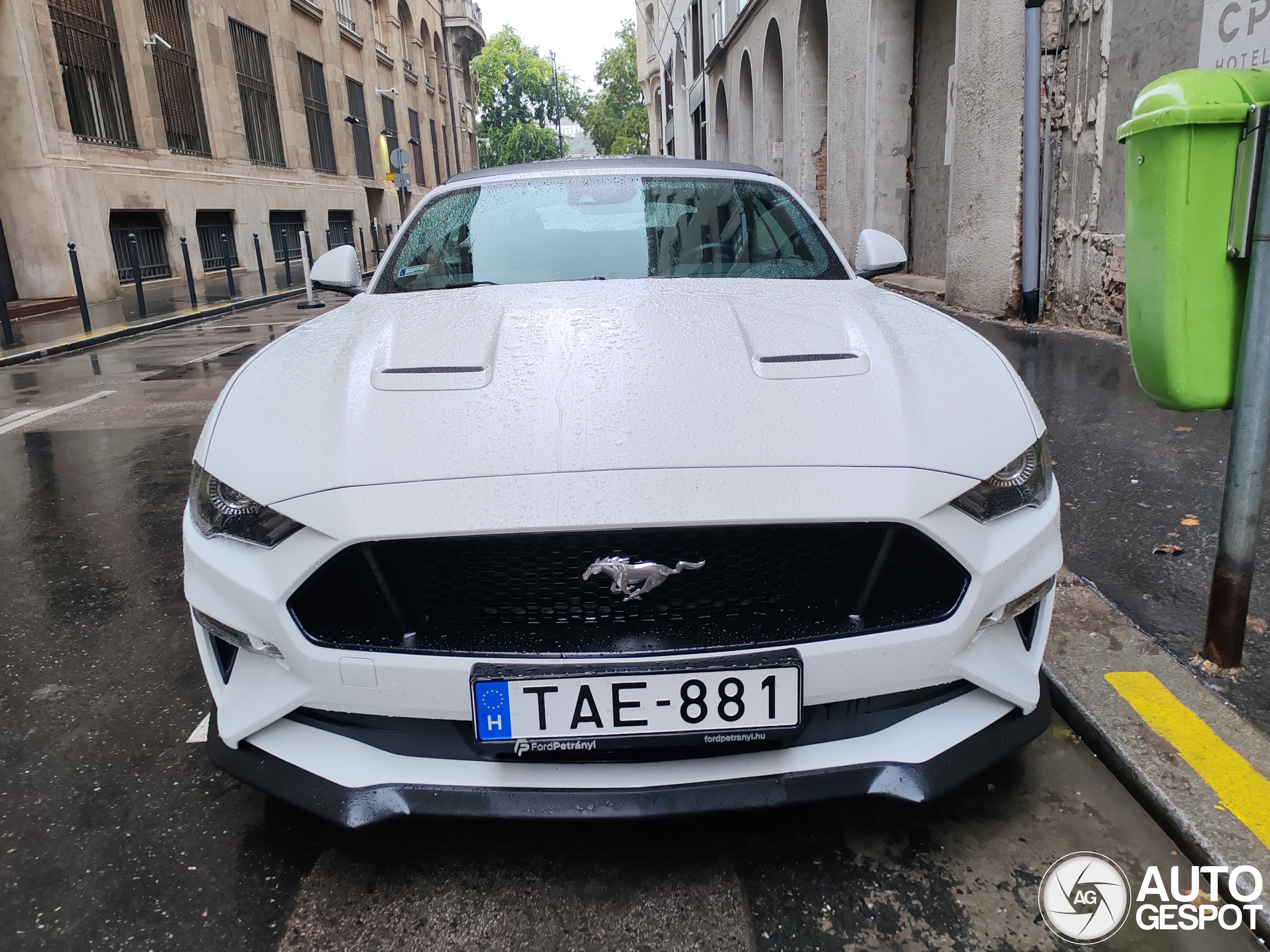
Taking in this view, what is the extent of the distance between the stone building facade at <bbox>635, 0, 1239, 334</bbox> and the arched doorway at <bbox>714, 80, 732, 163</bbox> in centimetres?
564

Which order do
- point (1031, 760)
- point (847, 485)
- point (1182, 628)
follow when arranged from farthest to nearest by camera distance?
point (1182, 628), point (1031, 760), point (847, 485)

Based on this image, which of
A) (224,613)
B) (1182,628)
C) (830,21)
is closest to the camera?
(224,613)

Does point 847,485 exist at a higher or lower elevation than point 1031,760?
higher

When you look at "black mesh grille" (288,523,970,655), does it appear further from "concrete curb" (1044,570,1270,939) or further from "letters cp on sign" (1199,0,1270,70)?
"letters cp on sign" (1199,0,1270,70)

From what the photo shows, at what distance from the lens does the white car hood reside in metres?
1.70

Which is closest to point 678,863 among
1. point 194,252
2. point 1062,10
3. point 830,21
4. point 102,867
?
point 102,867

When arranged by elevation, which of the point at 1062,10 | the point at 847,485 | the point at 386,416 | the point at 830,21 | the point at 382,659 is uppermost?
the point at 830,21

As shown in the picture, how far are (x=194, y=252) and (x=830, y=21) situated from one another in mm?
13419

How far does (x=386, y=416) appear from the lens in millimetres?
1821

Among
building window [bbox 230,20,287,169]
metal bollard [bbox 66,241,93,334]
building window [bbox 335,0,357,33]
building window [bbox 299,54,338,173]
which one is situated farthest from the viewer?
building window [bbox 335,0,357,33]

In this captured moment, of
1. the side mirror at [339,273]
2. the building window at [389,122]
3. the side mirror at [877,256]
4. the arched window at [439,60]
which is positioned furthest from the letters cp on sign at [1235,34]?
the arched window at [439,60]

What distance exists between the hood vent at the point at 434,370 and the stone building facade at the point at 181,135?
566 inches

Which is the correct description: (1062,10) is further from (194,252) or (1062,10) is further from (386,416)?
(194,252)

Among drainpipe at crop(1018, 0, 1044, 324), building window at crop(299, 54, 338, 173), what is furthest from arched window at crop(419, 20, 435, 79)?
drainpipe at crop(1018, 0, 1044, 324)
